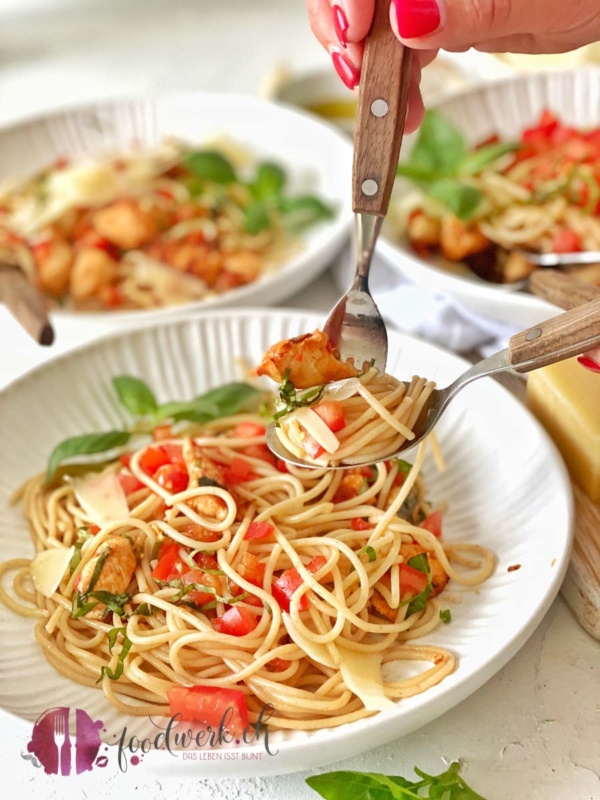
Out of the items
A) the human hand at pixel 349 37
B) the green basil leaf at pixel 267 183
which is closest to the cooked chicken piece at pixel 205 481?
the human hand at pixel 349 37

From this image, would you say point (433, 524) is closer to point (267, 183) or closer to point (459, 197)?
point (459, 197)

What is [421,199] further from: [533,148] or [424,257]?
[533,148]

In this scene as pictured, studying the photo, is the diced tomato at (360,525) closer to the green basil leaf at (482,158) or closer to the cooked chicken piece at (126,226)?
the green basil leaf at (482,158)

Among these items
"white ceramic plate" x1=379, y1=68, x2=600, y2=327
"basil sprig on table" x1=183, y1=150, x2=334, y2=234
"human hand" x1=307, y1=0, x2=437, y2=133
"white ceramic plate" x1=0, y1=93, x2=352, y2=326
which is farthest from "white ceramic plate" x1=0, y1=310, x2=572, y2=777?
"white ceramic plate" x1=379, y1=68, x2=600, y2=327

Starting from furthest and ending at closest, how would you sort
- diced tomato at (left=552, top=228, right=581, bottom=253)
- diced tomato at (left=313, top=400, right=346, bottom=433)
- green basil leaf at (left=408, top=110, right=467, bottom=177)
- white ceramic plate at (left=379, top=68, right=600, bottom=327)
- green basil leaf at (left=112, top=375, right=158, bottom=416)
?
white ceramic plate at (left=379, top=68, right=600, bottom=327), green basil leaf at (left=408, top=110, right=467, bottom=177), diced tomato at (left=552, top=228, right=581, bottom=253), green basil leaf at (left=112, top=375, right=158, bottom=416), diced tomato at (left=313, top=400, right=346, bottom=433)

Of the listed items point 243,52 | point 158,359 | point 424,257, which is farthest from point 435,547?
point 243,52

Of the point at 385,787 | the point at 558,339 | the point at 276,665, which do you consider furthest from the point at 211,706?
the point at 558,339

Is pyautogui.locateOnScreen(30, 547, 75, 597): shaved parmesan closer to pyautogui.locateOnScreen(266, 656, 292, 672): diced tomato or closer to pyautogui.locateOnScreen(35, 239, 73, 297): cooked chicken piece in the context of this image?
pyautogui.locateOnScreen(266, 656, 292, 672): diced tomato
